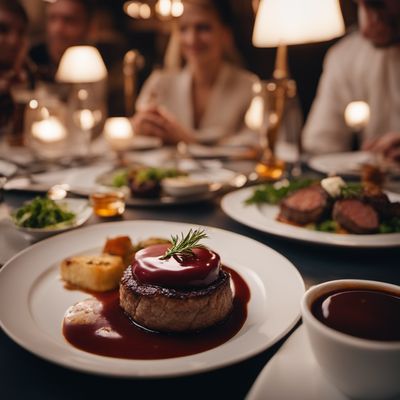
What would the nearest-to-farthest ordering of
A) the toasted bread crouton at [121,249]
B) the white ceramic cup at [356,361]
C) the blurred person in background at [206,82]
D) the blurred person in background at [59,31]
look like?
the white ceramic cup at [356,361] → the toasted bread crouton at [121,249] → the blurred person in background at [206,82] → the blurred person in background at [59,31]

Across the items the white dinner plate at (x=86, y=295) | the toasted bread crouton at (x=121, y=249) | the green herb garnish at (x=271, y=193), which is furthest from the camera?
the green herb garnish at (x=271, y=193)

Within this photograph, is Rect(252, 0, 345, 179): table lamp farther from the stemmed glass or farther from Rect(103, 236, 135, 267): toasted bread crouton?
Rect(103, 236, 135, 267): toasted bread crouton

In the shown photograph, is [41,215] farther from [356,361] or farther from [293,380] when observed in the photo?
[356,361]

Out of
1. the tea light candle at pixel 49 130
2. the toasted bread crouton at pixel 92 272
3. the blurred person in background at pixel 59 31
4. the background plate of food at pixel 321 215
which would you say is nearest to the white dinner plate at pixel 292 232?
the background plate of food at pixel 321 215

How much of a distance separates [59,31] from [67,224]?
5741mm

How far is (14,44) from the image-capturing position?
568 centimetres

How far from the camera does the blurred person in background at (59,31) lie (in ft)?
21.1

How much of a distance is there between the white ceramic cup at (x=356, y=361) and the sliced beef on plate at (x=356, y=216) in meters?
1.09

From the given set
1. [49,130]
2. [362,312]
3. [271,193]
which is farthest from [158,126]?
[362,312]

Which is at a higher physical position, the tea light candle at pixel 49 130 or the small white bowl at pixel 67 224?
the tea light candle at pixel 49 130

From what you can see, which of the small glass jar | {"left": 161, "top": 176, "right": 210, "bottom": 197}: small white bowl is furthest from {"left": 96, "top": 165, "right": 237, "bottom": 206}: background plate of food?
the small glass jar

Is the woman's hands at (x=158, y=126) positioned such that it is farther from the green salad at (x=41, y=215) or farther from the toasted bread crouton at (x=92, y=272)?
the toasted bread crouton at (x=92, y=272)

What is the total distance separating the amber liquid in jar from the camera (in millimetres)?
2123

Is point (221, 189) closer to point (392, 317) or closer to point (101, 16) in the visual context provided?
point (392, 317)
